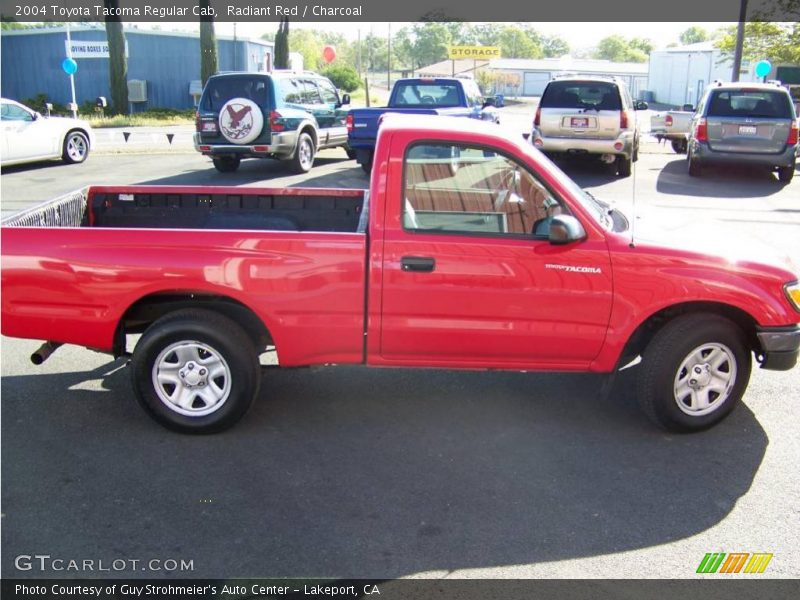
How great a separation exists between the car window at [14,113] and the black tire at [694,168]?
44.4 ft

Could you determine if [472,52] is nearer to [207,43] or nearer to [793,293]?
[207,43]

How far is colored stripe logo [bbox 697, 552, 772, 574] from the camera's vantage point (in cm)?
369

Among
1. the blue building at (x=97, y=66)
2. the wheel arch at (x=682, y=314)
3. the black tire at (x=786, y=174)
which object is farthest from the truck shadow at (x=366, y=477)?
the blue building at (x=97, y=66)

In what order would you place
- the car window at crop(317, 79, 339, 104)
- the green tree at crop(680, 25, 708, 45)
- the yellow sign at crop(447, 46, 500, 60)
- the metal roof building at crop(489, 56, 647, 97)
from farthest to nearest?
the green tree at crop(680, 25, 708, 45), the metal roof building at crop(489, 56, 647, 97), the yellow sign at crop(447, 46, 500, 60), the car window at crop(317, 79, 339, 104)

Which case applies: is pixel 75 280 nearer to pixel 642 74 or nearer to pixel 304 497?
pixel 304 497

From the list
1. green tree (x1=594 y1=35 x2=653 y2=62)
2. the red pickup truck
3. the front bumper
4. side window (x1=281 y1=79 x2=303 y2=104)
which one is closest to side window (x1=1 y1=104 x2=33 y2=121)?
side window (x1=281 y1=79 x2=303 y2=104)

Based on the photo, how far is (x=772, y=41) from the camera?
36656 mm

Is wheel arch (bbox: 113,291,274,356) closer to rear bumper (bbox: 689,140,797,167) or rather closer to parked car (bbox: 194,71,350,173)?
parked car (bbox: 194,71,350,173)

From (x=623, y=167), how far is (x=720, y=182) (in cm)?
185

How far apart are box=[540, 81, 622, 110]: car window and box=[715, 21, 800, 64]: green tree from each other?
21752 mm

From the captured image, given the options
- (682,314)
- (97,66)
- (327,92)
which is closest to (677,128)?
(327,92)

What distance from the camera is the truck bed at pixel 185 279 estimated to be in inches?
186

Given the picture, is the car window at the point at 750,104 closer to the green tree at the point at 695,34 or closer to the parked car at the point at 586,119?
the parked car at the point at 586,119

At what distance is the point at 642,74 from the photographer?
73.6 metres
